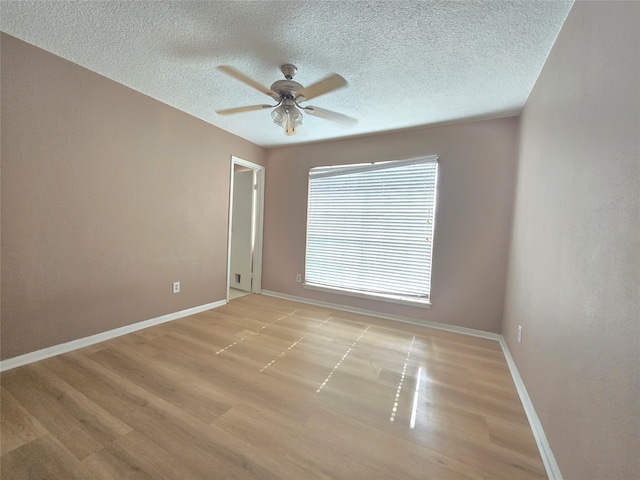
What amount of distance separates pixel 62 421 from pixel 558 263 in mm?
2865

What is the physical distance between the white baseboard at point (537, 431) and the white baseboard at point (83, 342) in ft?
10.9

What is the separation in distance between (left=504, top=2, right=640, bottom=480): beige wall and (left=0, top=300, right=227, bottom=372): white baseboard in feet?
11.0

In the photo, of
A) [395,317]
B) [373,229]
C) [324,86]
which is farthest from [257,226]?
[324,86]

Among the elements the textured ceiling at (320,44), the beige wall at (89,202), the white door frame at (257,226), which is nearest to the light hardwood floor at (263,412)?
the beige wall at (89,202)

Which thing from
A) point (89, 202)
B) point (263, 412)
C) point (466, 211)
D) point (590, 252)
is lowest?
point (263, 412)

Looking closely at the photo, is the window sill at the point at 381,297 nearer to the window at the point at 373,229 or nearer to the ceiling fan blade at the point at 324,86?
the window at the point at 373,229

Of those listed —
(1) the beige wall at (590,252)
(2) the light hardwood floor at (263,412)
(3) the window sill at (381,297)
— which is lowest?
(2) the light hardwood floor at (263,412)

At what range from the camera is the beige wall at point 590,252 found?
0.79 metres

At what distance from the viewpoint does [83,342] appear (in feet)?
7.26

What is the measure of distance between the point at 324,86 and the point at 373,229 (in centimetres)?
197

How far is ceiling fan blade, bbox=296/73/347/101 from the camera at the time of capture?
65.5 inches

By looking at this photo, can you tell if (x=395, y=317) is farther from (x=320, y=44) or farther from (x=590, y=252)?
(x=320, y=44)

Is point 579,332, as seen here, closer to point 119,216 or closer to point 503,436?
point 503,436

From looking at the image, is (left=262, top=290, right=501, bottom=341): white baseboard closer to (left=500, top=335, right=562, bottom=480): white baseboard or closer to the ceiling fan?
(left=500, top=335, right=562, bottom=480): white baseboard
